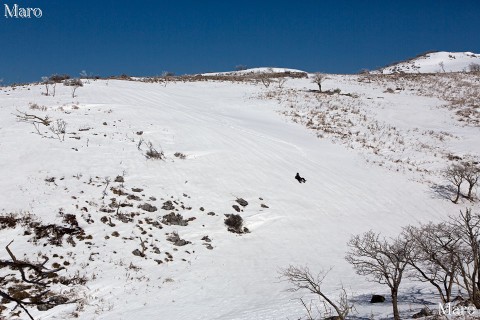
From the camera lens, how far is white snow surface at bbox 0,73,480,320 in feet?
39.6

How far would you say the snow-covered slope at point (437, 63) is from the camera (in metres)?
77.1

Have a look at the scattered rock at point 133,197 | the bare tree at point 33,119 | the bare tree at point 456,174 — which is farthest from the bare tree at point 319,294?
the bare tree at point 33,119

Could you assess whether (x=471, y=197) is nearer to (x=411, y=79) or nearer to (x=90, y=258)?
(x=90, y=258)

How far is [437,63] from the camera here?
82.1 m

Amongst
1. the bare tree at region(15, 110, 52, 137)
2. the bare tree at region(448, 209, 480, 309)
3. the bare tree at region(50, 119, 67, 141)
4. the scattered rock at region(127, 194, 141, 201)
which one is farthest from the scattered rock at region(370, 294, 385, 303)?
the bare tree at region(15, 110, 52, 137)

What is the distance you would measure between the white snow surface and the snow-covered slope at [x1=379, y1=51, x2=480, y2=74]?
48942mm

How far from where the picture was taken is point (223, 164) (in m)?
21.8

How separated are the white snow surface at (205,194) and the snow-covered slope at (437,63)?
48942 mm

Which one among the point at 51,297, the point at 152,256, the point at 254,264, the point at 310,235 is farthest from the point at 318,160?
the point at 51,297

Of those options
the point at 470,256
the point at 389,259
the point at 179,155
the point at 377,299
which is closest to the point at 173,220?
the point at 179,155

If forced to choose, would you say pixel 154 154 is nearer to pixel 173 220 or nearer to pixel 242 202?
pixel 173 220

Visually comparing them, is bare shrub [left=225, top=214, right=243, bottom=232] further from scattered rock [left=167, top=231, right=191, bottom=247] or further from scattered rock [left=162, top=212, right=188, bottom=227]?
scattered rock [left=167, top=231, right=191, bottom=247]

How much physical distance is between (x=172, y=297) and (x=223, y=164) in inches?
431

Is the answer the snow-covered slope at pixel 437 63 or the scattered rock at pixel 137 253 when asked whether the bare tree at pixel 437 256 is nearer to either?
the scattered rock at pixel 137 253
